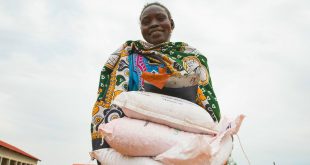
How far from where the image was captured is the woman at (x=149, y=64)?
1.98 metres

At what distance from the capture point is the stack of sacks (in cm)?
130

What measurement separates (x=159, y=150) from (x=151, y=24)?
1.28 meters

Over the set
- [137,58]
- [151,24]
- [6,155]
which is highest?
[151,24]

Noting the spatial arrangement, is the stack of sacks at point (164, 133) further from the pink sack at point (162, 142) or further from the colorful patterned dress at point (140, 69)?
the colorful patterned dress at point (140, 69)

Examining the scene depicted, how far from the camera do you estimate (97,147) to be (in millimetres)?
1720

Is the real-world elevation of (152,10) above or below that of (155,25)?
above

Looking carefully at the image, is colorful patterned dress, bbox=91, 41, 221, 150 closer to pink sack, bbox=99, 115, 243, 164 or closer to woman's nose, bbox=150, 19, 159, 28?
woman's nose, bbox=150, 19, 159, 28

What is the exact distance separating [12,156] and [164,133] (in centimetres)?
4100

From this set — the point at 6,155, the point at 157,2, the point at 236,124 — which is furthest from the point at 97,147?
the point at 6,155

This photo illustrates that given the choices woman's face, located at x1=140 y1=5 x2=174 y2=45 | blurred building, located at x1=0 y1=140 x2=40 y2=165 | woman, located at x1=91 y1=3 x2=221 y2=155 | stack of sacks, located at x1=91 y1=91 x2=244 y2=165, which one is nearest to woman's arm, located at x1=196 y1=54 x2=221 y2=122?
woman, located at x1=91 y1=3 x2=221 y2=155

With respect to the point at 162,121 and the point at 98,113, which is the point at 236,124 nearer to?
the point at 162,121

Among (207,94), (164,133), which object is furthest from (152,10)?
(164,133)

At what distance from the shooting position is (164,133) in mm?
1408

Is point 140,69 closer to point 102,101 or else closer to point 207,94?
point 102,101
